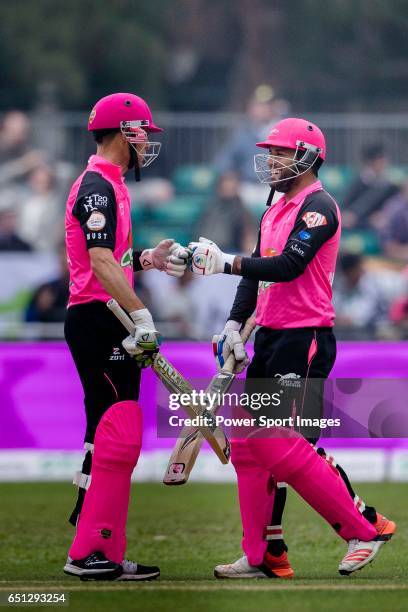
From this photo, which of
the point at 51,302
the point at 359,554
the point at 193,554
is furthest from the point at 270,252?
the point at 51,302

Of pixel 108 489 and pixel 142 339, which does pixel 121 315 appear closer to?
pixel 142 339

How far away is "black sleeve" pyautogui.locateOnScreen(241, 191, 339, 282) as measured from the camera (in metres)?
6.85

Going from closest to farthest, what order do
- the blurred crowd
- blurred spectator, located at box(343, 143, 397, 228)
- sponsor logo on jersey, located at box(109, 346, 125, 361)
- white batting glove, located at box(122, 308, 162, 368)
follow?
1. white batting glove, located at box(122, 308, 162, 368)
2. sponsor logo on jersey, located at box(109, 346, 125, 361)
3. the blurred crowd
4. blurred spectator, located at box(343, 143, 397, 228)

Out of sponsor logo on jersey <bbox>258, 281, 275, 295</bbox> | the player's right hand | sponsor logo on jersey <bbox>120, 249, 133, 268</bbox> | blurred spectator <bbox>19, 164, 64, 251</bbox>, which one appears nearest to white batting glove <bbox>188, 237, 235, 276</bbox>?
sponsor logo on jersey <bbox>258, 281, 275, 295</bbox>

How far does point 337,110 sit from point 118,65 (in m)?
5.24

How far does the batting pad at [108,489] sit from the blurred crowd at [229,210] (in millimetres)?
9003

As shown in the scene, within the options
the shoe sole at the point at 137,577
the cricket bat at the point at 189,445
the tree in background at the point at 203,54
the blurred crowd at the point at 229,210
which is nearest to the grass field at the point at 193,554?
the shoe sole at the point at 137,577

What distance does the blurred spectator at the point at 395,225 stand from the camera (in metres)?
18.0

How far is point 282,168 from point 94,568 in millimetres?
2260

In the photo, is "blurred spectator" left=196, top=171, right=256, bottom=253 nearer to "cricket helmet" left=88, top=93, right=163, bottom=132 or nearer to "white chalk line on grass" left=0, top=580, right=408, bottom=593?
"cricket helmet" left=88, top=93, right=163, bottom=132

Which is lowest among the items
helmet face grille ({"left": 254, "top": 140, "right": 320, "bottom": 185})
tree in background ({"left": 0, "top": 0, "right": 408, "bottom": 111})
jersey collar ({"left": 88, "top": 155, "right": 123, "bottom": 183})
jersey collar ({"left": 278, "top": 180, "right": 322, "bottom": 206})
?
jersey collar ({"left": 278, "top": 180, "right": 322, "bottom": 206})

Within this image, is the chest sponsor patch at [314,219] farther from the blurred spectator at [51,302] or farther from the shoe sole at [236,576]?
the blurred spectator at [51,302]

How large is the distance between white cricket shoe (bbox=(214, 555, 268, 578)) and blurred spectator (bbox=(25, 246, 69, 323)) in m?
7.82

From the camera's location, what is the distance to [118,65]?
83.6 ft
